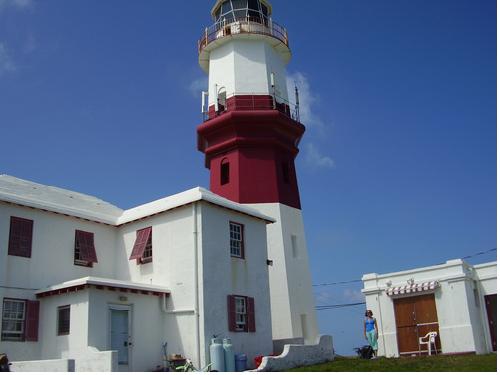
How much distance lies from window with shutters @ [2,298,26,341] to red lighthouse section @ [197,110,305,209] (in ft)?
35.9

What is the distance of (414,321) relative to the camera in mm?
25391

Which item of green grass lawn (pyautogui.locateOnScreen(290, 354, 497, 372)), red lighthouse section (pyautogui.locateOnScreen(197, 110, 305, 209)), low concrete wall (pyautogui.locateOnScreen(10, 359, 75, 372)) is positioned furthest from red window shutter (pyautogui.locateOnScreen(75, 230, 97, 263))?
green grass lawn (pyautogui.locateOnScreen(290, 354, 497, 372))

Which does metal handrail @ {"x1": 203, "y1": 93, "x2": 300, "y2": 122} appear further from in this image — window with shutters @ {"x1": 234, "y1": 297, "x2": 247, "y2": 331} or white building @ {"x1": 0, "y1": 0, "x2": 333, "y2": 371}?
window with shutters @ {"x1": 234, "y1": 297, "x2": 247, "y2": 331}

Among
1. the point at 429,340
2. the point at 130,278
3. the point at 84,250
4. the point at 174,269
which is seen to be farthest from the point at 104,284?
the point at 429,340

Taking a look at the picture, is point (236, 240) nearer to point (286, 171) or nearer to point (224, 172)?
point (224, 172)

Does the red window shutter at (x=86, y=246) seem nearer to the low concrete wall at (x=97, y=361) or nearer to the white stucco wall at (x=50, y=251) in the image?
the white stucco wall at (x=50, y=251)

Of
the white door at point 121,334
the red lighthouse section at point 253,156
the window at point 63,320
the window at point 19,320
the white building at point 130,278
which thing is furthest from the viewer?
the red lighthouse section at point 253,156

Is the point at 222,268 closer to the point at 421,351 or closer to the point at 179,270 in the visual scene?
the point at 179,270

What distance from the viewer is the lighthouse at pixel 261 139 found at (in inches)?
1069

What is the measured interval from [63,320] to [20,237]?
347 cm

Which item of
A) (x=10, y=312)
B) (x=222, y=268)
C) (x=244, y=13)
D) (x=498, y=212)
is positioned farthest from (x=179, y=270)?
(x=244, y=13)

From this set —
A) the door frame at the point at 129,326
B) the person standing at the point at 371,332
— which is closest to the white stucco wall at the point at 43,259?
Result: the door frame at the point at 129,326

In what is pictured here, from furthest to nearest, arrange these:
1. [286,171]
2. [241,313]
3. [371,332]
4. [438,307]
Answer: [286,171], [438,307], [241,313], [371,332]

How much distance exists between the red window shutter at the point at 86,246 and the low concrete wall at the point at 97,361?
18.4ft
